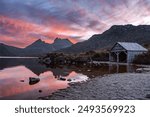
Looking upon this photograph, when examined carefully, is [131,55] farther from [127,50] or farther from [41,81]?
[41,81]

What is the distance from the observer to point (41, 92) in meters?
14.6

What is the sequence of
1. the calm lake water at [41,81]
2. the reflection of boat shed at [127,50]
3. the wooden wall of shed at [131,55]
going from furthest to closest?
the reflection of boat shed at [127,50]
the wooden wall of shed at [131,55]
the calm lake water at [41,81]

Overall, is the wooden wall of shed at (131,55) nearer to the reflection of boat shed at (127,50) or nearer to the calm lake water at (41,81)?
the reflection of boat shed at (127,50)

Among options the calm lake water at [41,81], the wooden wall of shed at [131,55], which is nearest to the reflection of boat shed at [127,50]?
the wooden wall of shed at [131,55]

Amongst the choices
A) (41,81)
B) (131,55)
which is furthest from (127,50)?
(41,81)

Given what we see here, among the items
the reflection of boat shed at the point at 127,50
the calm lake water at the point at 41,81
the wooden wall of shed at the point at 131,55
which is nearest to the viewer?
the calm lake water at the point at 41,81

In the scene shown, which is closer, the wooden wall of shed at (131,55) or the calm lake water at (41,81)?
the calm lake water at (41,81)

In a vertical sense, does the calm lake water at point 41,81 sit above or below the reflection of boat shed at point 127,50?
below

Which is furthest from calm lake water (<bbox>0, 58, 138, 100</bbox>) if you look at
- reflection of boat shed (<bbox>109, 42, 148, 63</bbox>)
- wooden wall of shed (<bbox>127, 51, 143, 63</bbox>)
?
reflection of boat shed (<bbox>109, 42, 148, 63</bbox>)

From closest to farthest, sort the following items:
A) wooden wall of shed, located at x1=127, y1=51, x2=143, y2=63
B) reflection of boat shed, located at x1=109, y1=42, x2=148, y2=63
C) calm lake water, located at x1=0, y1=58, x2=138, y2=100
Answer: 1. calm lake water, located at x1=0, y1=58, x2=138, y2=100
2. wooden wall of shed, located at x1=127, y1=51, x2=143, y2=63
3. reflection of boat shed, located at x1=109, y1=42, x2=148, y2=63

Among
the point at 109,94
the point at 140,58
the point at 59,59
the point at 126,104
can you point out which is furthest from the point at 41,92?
the point at 59,59

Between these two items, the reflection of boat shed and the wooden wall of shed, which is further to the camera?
the reflection of boat shed

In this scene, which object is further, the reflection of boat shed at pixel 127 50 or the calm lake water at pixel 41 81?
the reflection of boat shed at pixel 127 50

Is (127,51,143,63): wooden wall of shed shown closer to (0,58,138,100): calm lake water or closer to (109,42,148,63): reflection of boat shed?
(109,42,148,63): reflection of boat shed
